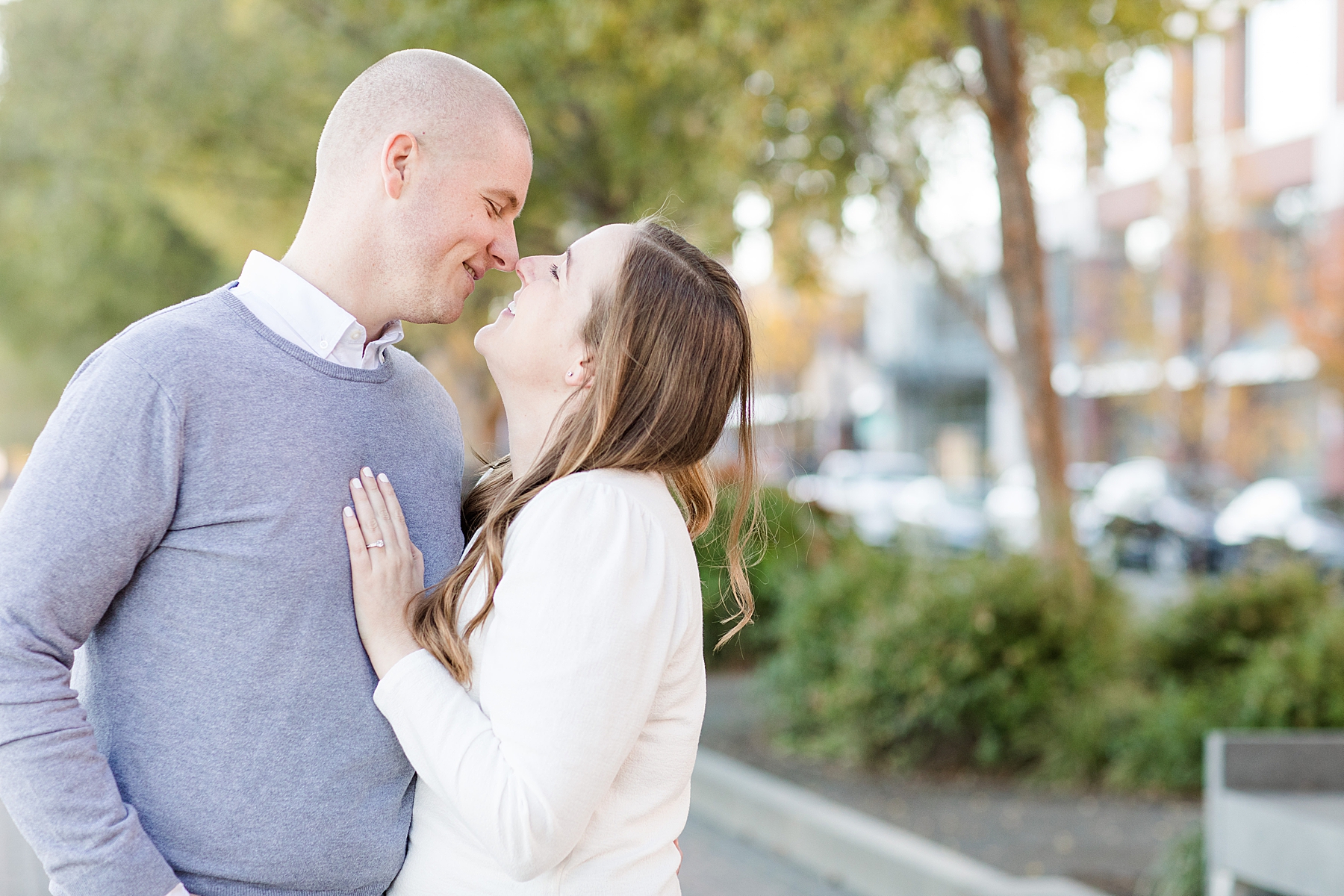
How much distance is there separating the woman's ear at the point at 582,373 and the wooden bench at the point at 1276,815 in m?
3.27

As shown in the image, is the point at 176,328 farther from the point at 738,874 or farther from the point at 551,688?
the point at 738,874

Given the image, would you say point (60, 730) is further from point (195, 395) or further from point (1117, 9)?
point (1117, 9)

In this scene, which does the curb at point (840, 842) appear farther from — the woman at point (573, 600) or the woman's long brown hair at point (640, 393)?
the woman's long brown hair at point (640, 393)

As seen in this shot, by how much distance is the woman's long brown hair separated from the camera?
2102mm

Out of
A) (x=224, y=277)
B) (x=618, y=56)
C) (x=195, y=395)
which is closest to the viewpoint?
(x=195, y=395)

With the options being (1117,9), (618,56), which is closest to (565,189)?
(618,56)

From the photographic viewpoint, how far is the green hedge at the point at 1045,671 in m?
7.36

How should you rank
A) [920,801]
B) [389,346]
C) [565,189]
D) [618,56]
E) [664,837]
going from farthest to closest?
[565,189]
[618,56]
[920,801]
[389,346]
[664,837]

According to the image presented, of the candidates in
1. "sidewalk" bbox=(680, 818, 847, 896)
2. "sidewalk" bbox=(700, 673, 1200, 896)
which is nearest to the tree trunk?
"sidewalk" bbox=(700, 673, 1200, 896)

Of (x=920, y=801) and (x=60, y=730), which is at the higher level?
(x=60, y=730)

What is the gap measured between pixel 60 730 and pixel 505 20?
877cm

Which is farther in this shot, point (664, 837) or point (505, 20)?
point (505, 20)

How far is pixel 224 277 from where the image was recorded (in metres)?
25.3

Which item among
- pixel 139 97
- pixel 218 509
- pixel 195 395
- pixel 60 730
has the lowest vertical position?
pixel 60 730
